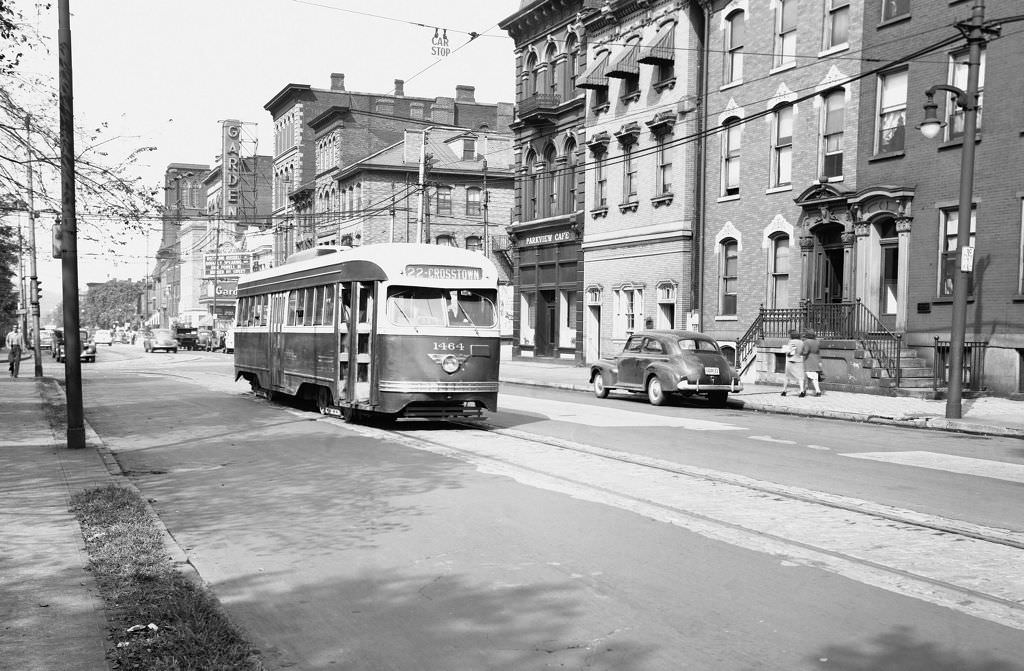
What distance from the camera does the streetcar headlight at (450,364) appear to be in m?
15.8

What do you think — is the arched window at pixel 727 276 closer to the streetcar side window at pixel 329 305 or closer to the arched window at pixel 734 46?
the arched window at pixel 734 46

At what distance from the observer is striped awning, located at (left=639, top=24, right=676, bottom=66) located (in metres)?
33.4

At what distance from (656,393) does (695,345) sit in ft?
5.07

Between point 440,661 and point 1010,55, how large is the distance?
2270cm

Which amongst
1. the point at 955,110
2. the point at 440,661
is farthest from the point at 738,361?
the point at 440,661

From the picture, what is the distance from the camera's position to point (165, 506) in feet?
30.8

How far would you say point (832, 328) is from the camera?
86.6ft

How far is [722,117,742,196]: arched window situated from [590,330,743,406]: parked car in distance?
9.44 m

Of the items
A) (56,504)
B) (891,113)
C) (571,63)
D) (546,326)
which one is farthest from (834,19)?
(56,504)

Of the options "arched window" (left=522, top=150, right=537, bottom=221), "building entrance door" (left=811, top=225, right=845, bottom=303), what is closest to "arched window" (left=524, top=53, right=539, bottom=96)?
"arched window" (left=522, top=150, right=537, bottom=221)

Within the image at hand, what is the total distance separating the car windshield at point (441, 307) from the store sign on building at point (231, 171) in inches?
3178

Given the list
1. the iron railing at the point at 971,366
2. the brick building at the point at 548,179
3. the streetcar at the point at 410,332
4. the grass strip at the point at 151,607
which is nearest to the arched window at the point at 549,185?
the brick building at the point at 548,179

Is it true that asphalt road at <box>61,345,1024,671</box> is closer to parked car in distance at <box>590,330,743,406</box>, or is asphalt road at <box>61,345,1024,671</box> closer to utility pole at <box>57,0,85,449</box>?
utility pole at <box>57,0,85,449</box>

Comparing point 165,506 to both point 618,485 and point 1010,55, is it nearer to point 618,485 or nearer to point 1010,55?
point 618,485
